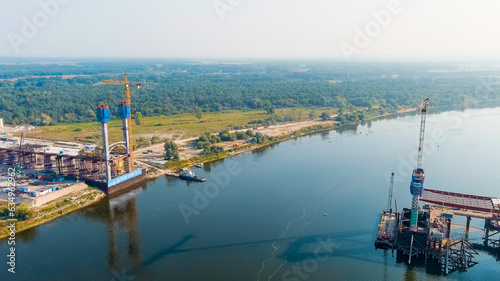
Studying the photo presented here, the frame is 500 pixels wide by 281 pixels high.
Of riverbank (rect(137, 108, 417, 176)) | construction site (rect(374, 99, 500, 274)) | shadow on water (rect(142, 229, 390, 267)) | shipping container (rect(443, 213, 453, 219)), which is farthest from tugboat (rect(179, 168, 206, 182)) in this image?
shipping container (rect(443, 213, 453, 219))

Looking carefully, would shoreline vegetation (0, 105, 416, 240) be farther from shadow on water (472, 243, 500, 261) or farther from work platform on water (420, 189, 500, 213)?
shadow on water (472, 243, 500, 261)

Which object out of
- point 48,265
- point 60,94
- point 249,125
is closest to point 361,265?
point 48,265

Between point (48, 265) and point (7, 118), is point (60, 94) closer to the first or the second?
point (7, 118)

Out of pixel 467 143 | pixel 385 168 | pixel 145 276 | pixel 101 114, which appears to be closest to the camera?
pixel 145 276

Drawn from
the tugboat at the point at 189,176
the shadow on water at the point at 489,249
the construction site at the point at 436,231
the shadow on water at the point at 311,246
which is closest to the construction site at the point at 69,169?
the tugboat at the point at 189,176

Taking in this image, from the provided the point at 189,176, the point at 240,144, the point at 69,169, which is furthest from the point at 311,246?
the point at 240,144

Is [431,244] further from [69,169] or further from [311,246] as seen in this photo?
[69,169]
